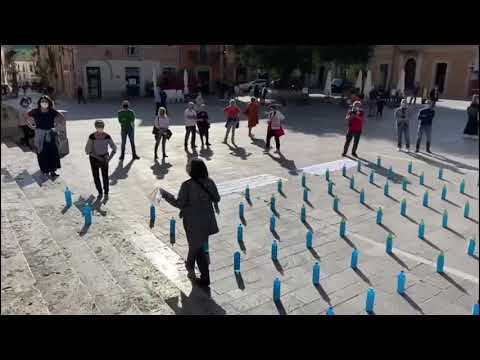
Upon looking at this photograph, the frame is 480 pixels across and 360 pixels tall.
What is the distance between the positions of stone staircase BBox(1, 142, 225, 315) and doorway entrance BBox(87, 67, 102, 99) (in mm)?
27485

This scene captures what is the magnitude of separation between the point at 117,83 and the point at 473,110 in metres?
27.1

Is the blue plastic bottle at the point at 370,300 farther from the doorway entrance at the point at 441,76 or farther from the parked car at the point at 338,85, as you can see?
the parked car at the point at 338,85

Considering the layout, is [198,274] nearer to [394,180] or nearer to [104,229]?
[104,229]

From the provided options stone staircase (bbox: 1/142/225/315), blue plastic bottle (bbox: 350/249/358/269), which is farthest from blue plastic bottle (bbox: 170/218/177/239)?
blue plastic bottle (bbox: 350/249/358/269)

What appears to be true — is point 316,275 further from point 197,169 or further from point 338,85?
point 338,85

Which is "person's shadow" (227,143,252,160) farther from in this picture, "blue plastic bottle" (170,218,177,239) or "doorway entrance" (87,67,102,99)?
"doorway entrance" (87,67,102,99)

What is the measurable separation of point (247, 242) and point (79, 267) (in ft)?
9.02

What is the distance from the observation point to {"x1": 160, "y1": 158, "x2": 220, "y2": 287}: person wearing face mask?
4910 millimetres

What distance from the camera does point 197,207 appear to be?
16.3ft

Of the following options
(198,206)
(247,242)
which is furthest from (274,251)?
(198,206)

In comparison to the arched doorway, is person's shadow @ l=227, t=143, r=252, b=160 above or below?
below

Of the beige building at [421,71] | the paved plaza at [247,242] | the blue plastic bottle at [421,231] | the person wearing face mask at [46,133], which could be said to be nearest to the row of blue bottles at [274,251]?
the paved plaza at [247,242]

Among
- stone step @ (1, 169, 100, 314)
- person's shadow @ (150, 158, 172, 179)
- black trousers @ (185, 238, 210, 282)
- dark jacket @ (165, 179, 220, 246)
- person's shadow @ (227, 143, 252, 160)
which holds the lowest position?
person's shadow @ (150, 158, 172, 179)
